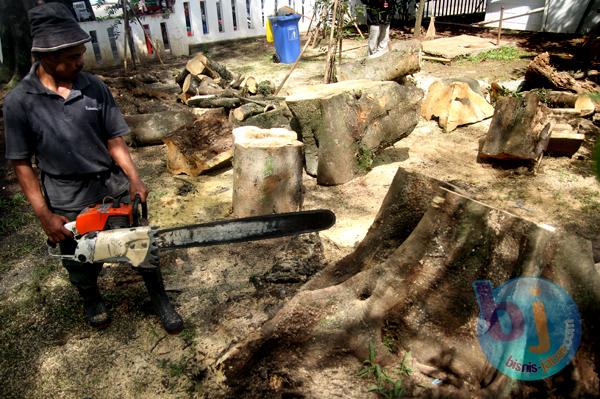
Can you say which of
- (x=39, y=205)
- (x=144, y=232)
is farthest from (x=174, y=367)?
A: (x=39, y=205)

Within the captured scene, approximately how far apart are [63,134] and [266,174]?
73.6 inches

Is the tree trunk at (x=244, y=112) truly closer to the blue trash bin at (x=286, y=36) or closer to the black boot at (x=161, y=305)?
the black boot at (x=161, y=305)

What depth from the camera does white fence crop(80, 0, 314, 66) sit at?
9.70 metres

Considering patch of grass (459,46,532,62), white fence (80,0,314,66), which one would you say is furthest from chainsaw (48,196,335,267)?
white fence (80,0,314,66)

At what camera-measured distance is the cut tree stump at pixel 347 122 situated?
4555 millimetres

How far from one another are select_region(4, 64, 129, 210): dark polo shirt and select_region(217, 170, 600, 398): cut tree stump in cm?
128

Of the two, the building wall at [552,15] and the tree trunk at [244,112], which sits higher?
the building wall at [552,15]

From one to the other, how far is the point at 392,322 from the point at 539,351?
69cm

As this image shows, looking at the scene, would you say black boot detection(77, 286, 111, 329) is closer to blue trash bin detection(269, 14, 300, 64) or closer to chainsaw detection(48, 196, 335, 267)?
chainsaw detection(48, 196, 335, 267)

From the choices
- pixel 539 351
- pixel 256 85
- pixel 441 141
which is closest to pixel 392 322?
pixel 539 351

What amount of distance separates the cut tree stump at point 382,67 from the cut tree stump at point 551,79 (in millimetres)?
1811

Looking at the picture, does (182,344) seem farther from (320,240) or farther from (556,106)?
(556,106)

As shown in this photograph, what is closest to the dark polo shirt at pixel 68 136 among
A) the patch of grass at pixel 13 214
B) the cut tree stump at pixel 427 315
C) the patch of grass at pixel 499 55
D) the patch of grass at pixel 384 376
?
the cut tree stump at pixel 427 315

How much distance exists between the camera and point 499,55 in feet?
29.9
